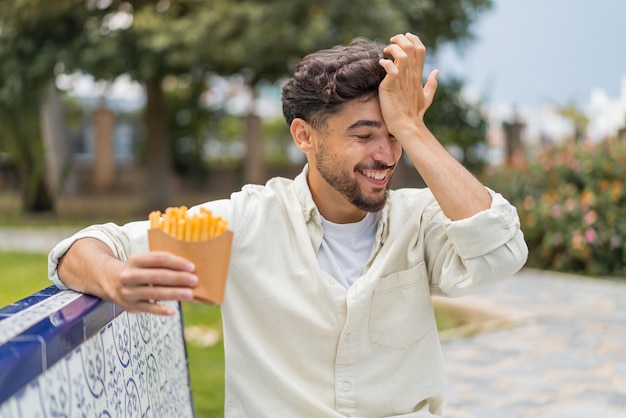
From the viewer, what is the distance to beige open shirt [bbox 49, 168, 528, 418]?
199cm

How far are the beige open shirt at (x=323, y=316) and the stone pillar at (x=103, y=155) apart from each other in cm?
1962

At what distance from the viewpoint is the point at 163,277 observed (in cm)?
139

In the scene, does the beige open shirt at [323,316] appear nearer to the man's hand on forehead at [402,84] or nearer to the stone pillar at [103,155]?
the man's hand on forehead at [402,84]

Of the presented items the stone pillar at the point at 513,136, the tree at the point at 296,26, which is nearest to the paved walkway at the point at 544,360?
the tree at the point at 296,26

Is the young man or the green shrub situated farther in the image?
the green shrub

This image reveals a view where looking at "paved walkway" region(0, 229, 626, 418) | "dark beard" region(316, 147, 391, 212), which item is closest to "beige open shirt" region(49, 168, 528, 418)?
"dark beard" region(316, 147, 391, 212)

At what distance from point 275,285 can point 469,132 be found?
16.9 metres

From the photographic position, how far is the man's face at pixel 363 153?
78.4 inches

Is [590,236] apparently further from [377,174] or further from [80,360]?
[80,360]

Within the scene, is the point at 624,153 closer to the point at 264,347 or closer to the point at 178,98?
the point at 264,347

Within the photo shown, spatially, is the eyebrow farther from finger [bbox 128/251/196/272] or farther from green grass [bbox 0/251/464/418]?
green grass [bbox 0/251/464/418]

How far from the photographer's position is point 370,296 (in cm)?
200

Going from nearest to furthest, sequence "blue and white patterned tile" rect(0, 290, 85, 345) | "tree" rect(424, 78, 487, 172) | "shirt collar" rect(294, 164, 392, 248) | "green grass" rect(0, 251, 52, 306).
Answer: "blue and white patterned tile" rect(0, 290, 85, 345), "shirt collar" rect(294, 164, 392, 248), "green grass" rect(0, 251, 52, 306), "tree" rect(424, 78, 487, 172)

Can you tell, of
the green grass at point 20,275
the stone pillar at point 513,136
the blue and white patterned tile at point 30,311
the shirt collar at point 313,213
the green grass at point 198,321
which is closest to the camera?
the blue and white patterned tile at point 30,311
